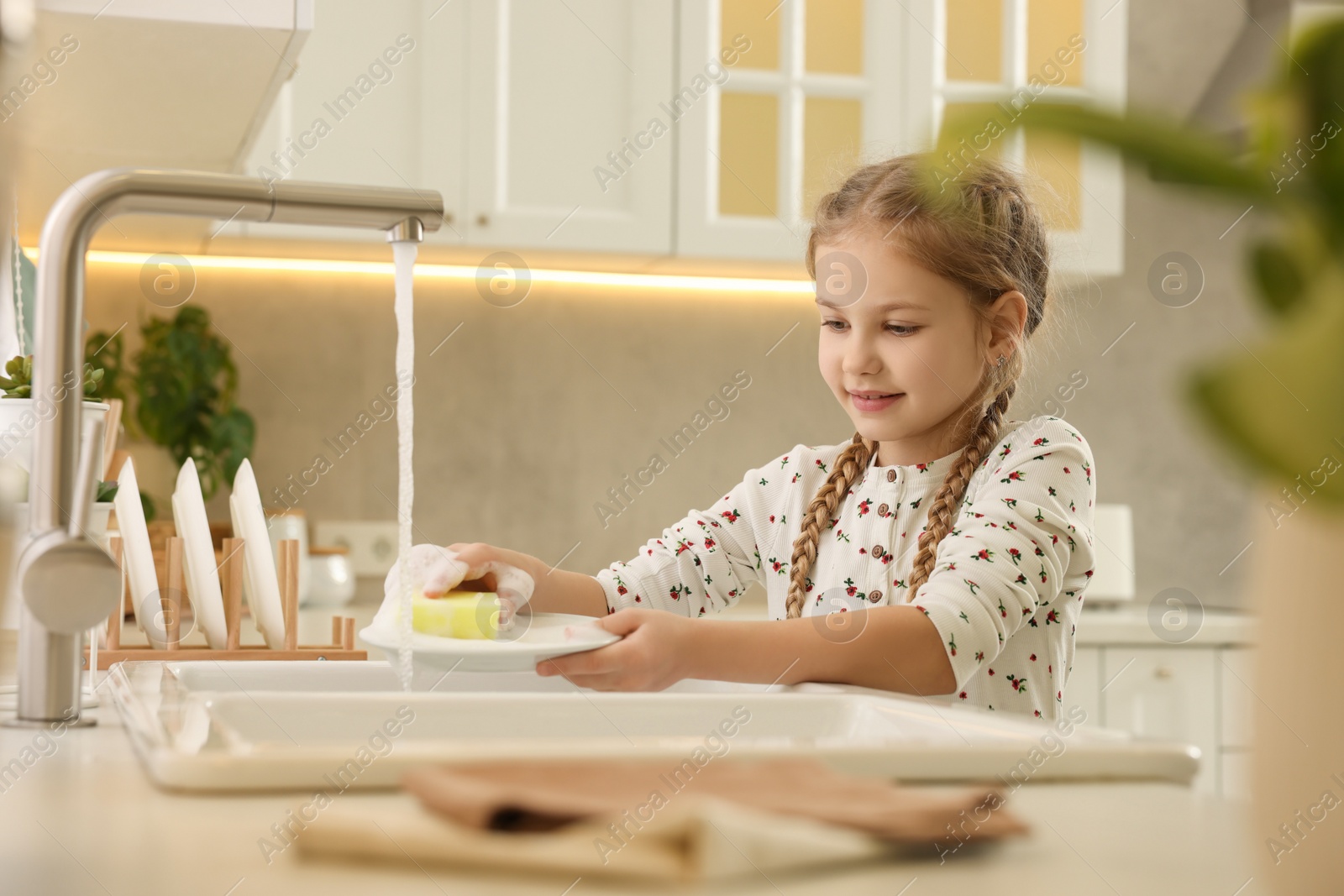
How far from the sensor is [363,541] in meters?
2.34

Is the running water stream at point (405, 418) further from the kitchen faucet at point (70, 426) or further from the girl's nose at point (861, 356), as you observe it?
the girl's nose at point (861, 356)

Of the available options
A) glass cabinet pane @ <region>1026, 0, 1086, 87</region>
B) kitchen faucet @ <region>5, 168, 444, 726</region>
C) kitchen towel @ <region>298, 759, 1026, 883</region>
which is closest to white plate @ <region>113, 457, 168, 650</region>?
kitchen faucet @ <region>5, 168, 444, 726</region>

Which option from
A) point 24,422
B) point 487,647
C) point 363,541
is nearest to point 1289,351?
point 487,647

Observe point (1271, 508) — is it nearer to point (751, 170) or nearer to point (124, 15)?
point (124, 15)

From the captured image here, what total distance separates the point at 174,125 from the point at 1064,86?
1.60 meters

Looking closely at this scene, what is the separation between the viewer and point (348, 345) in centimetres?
236

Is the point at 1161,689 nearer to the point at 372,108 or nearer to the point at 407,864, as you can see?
the point at 372,108

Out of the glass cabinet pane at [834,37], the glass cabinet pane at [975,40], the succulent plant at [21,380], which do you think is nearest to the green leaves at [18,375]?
the succulent plant at [21,380]

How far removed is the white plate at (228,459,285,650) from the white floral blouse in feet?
1.06

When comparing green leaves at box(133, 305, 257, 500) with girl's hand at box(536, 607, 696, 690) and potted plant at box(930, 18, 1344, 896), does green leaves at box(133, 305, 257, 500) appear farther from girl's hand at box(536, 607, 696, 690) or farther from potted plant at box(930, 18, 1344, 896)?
potted plant at box(930, 18, 1344, 896)

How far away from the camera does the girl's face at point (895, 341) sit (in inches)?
47.1

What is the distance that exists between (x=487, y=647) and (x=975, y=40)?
72.7 inches

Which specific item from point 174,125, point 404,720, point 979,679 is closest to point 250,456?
point 174,125

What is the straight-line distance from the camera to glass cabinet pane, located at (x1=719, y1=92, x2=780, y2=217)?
2189 millimetres
